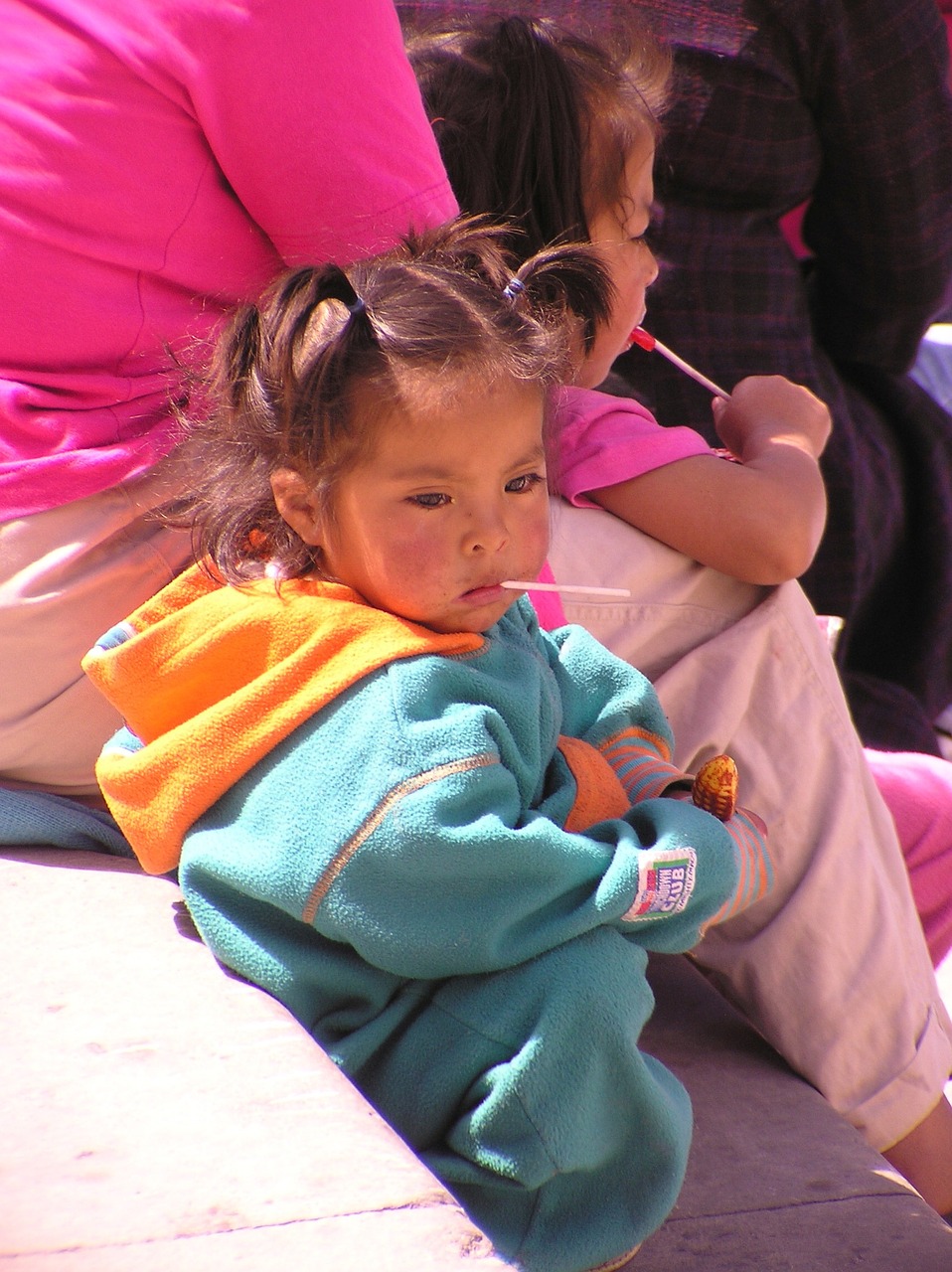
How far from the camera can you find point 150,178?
1191 millimetres

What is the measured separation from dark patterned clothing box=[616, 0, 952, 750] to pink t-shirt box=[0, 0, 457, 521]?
3.43 ft

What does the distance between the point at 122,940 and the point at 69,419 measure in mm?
467

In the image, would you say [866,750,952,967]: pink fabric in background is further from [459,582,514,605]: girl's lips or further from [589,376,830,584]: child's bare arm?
[459,582,514,605]: girl's lips

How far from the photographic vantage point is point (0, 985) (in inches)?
39.9

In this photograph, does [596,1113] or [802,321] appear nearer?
[596,1113]

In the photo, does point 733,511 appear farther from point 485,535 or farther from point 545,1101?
point 545,1101

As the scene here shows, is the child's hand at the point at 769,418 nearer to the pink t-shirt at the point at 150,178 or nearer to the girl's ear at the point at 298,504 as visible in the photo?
the pink t-shirt at the point at 150,178

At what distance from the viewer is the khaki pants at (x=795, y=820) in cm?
139

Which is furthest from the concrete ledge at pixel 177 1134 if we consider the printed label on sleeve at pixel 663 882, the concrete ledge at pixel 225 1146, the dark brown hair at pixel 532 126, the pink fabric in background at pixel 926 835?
the pink fabric in background at pixel 926 835

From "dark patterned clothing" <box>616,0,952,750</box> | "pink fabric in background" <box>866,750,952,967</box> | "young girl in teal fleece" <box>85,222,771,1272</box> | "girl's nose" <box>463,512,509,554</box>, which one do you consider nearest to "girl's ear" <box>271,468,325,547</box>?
"young girl in teal fleece" <box>85,222,771,1272</box>

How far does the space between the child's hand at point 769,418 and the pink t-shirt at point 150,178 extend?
0.55 m

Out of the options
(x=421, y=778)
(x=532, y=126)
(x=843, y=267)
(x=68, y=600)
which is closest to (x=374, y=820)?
(x=421, y=778)

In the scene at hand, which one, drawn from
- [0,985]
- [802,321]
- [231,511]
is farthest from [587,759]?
[802,321]

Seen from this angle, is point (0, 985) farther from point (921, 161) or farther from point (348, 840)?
point (921, 161)
